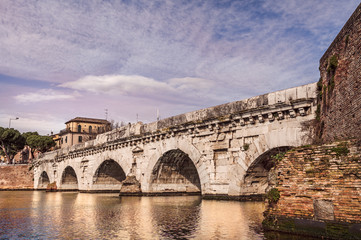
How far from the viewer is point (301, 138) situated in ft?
40.3

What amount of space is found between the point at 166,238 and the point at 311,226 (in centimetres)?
305

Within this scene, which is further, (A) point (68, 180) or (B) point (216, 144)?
(A) point (68, 180)

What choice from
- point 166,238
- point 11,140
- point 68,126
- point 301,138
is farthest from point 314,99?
point 68,126

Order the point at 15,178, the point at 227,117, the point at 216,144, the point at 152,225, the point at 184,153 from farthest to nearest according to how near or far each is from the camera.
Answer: the point at 15,178 < the point at 184,153 < the point at 216,144 < the point at 227,117 < the point at 152,225

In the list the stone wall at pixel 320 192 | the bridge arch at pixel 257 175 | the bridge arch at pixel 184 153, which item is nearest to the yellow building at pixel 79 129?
the bridge arch at pixel 184 153

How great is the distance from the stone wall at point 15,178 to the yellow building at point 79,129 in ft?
80.4

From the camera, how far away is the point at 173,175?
20906mm

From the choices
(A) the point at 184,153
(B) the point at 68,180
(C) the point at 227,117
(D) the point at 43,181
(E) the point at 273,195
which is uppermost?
(C) the point at 227,117

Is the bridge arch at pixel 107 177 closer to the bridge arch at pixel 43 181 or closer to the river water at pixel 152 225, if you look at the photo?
the river water at pixel 152 225

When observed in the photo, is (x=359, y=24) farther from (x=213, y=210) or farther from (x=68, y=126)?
(x=68, y=126)

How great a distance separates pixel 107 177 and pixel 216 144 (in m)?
15.0

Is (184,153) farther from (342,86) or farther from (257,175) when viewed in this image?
(342,86)

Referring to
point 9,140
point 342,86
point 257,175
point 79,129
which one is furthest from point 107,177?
point 79,129

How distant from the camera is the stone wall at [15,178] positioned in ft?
149
